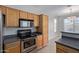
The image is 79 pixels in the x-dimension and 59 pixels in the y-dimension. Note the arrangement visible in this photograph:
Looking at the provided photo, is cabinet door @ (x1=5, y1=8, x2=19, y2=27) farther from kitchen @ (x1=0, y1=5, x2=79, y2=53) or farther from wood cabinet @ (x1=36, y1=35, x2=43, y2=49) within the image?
wood cabinet @ (x1=36, y1=35, x2=43, y2=49)

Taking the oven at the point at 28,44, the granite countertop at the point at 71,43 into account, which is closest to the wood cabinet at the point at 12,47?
the oven at the point at 28,44

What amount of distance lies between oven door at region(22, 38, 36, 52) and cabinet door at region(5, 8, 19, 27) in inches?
28.1

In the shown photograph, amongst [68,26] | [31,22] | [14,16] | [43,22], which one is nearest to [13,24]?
[14,16]

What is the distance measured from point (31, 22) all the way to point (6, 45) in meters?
1.89

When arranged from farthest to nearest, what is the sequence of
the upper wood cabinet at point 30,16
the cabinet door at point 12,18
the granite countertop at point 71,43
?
the upper wood cabinet at point 30,16 < the cabinet door at point 12,18 < the granite countertop at point 71,43

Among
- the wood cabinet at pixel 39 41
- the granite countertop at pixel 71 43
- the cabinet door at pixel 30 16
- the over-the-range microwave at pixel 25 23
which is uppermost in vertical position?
the cabinet door at pixel 30 16

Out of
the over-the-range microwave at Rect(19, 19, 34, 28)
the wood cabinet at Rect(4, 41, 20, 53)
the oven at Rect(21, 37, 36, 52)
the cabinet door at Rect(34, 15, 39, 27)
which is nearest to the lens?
the wood cabinet at Rect(4, 41, 20, 53)

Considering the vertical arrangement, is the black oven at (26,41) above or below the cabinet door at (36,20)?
below

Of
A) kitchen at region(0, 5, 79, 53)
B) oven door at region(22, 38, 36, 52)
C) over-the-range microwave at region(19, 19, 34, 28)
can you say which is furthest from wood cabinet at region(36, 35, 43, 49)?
over-the-range microwave at region(19, 19, 34, 28)

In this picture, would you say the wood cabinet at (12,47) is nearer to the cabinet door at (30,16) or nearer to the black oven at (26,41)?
the black oven at (26,41)

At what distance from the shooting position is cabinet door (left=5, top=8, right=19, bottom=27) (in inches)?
118

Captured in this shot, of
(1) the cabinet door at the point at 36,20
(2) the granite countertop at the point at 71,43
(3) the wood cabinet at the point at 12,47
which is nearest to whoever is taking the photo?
(2) the granite countertop at the point at 71,43

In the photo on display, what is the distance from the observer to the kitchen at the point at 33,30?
8.64ft
